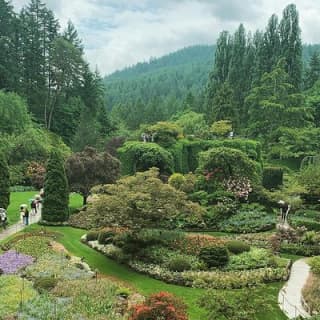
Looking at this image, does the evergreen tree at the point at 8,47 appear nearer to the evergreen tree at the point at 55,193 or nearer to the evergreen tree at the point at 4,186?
the evergreen tree at the point at 4,186

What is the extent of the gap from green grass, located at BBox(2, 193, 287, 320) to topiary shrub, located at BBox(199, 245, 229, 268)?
2.36 m

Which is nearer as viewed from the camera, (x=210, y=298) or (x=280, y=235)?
(x=210, y=298)

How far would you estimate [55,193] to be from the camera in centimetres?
2905

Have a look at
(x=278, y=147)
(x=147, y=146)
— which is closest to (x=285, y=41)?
(x=278, y=147)

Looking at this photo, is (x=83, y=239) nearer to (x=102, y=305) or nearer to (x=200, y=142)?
A: (x=102, y=305)

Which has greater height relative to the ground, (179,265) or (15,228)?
(179,265)

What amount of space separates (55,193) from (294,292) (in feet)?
51.9

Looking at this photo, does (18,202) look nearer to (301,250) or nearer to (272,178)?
(272,178)

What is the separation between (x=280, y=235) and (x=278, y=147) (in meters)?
29.7

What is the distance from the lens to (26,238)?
24.6m

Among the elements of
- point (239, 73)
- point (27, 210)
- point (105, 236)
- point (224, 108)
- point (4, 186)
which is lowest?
point (105, 236)

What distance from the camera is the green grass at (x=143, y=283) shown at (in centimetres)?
1591

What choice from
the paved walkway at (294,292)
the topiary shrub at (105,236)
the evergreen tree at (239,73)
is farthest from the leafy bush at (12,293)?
the evergreen tree at (239,73)

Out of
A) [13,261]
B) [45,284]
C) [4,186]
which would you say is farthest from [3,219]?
[45,284]
